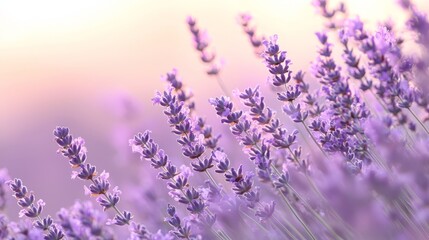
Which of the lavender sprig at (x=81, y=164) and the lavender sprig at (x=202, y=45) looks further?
the lavender sprig at (x=202, y=45)

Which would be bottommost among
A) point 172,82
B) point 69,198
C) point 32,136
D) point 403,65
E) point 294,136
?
point 294,136

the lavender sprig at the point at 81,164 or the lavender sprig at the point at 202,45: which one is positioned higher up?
the lavender sprig at the point at 202,45

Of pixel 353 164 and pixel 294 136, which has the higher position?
pixel 294 136

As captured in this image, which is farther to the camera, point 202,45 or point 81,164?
point 202,45

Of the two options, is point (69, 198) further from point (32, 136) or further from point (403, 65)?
point (403, 65)

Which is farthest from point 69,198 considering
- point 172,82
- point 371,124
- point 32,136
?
point 371,124

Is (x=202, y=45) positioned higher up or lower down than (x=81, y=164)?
higher up

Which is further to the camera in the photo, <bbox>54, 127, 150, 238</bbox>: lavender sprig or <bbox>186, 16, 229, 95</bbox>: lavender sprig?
<bbox>186, 16, 229, 95</bbox>: lavender sprig

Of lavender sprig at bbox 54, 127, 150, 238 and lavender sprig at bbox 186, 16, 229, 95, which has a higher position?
lavender sprig at bbox 186, 16, 229, 95

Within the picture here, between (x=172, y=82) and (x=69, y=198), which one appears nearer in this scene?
(x=172, y=82)

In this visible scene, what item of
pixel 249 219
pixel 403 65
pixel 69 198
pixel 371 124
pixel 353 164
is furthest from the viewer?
pixel 69 198

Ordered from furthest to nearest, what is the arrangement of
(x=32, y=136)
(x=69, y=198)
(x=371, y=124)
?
(x=32, y=136) → (x=69, y=198) → (x=371, y=124)
